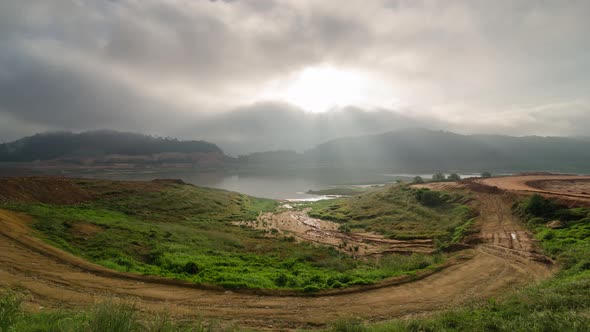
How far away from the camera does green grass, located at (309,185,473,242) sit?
30.0 m

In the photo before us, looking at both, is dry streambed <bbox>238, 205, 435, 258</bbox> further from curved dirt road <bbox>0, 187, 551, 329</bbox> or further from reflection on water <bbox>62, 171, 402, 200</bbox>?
reflection on water <bbox>62, 171, 402, 200</bbox>

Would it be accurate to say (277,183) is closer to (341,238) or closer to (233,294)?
(341,238)

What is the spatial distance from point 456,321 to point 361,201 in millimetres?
43145

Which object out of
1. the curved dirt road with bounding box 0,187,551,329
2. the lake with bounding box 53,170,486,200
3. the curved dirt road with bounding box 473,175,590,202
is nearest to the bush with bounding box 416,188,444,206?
the curved dirt road with bounding box 473,175,590,202

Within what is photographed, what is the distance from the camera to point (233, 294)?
1135 centimetres

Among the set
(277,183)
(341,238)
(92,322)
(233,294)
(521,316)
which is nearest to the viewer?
(92,322)

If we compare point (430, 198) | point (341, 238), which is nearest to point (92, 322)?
point (341, 238)

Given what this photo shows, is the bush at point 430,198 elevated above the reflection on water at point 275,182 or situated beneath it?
elevated above

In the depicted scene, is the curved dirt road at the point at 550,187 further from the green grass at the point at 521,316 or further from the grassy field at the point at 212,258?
the grassy field at the point at 212,258

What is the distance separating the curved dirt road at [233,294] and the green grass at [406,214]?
12781 millimetres

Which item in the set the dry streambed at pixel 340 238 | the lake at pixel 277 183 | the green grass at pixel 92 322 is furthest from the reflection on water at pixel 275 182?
the green grass at pixel 92 322

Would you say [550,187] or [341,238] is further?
[550,187]

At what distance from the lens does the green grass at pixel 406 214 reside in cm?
3003

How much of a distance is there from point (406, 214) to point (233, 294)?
1216 inches
